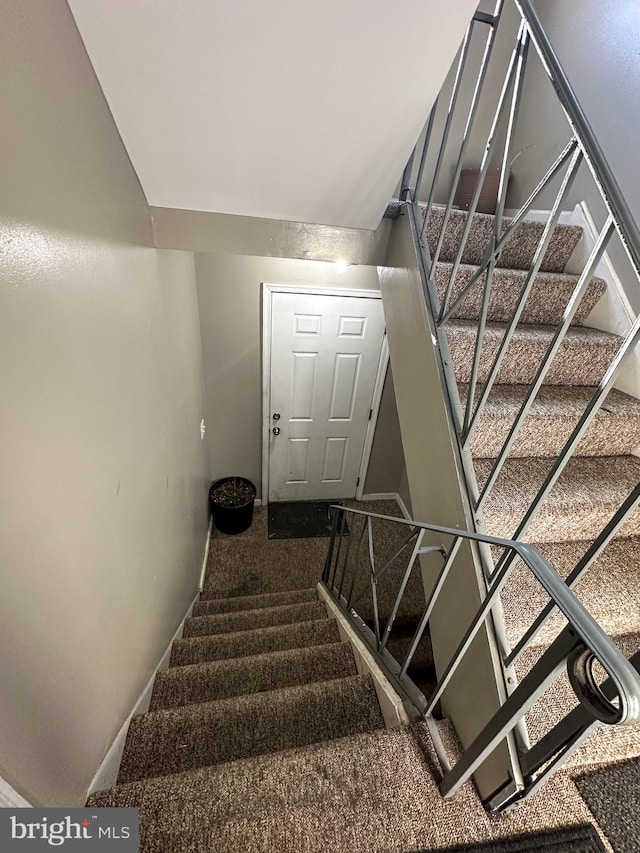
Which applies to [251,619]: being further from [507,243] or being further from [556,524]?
[507,243]

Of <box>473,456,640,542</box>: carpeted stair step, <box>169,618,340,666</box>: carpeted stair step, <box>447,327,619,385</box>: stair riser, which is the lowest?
<box>169,618,340,666</box>: carpeted stair step

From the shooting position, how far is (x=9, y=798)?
577 millimetres

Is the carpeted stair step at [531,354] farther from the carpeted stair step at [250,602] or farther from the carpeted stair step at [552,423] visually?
the carpeted stair step at [250,602]

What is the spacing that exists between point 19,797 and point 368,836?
0.70 metres

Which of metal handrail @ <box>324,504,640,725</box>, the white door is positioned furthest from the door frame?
metal handrail @ <box>324,504,640,725</box>

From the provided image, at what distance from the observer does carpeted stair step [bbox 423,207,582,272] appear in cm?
165

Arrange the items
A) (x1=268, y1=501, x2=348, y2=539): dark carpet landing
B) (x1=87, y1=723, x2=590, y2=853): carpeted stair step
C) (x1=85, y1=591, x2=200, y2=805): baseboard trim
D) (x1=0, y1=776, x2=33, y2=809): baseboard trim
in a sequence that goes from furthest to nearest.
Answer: (x1=268, y1=501, x2=348, y2=539): dark carpet landing → (x1=85, y1=591, x2=200, y2=805): baseboard trim → (x1=87, y1=723, x2=590, y2=853): carpeted stair step → (x1=0, y1=776, x2=33, y2=809): baseboard trim

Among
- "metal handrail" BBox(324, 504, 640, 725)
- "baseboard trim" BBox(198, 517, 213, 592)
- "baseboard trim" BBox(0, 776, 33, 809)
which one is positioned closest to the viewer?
"metal handrail" BBox(324, 504, 640, 725)

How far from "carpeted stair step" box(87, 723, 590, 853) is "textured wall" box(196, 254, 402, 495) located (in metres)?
2.40

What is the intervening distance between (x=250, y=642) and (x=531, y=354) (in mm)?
1866

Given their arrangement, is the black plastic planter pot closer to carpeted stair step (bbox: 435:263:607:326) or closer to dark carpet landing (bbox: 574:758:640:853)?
carpeted stair step (bbox: 435:263:607:326)

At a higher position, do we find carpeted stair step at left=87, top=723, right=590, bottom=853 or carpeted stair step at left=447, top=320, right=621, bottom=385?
carpeted stair step at left=447, top=320, right=621, bottom=385

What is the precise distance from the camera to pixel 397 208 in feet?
5.07

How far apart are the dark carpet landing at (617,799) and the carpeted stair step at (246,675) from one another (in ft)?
2.79
